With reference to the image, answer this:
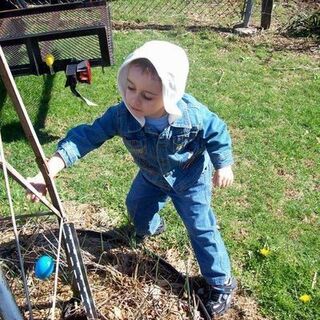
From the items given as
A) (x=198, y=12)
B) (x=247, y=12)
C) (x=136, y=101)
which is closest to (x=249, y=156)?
(x=136, y=101)

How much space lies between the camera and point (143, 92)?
1760 mm

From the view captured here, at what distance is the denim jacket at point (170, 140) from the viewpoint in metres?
1.95

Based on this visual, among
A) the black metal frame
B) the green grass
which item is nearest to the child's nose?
the green grass

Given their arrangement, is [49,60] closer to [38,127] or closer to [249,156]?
[38,127]

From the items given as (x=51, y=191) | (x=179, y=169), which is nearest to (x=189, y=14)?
(x=179, y=169)

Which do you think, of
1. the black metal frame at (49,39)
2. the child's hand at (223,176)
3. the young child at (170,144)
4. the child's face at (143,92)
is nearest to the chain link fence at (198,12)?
the black metal frame at (49,39)

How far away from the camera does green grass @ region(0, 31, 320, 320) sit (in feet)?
8.65

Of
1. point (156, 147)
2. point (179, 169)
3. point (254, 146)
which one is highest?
point (156, 147)

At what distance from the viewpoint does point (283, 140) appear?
141 inches

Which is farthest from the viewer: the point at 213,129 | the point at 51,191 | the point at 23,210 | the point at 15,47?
the point at 15,47

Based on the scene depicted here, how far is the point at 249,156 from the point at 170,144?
1559 mm

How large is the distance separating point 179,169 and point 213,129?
0.24 meters

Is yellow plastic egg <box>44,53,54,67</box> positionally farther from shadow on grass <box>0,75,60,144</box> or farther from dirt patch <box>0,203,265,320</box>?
dirt patch <box>0,203,265,320</box>

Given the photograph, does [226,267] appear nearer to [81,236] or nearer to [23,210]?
[81,236]
